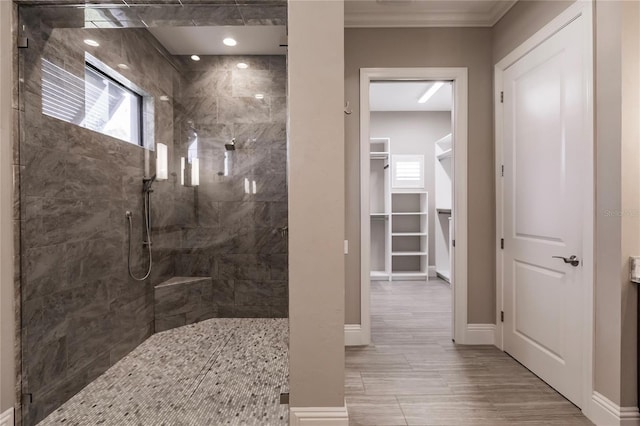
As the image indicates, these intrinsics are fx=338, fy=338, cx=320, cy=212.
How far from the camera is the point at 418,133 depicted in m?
6.05

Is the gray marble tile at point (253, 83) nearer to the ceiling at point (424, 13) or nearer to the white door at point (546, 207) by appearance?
the ceiling at point (424, 13)

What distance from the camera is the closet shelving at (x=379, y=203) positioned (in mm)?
5849

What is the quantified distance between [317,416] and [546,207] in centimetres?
200

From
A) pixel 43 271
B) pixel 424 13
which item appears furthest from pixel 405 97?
pixel 43 271

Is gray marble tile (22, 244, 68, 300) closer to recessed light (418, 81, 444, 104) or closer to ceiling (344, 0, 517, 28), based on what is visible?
ceiling (344, 0, 517, 28)

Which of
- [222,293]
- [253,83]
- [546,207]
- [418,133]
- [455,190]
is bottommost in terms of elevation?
[222,293]

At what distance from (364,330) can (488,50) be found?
8.89 ft

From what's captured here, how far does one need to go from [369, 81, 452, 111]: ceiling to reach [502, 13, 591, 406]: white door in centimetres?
214

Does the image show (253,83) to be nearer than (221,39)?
No

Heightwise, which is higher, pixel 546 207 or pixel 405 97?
pixel 405 97

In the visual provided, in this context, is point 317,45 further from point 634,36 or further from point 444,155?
point 444,155

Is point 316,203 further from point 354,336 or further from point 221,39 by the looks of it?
point 354,336

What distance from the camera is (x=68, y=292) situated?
2.06 m

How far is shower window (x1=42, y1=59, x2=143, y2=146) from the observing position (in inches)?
76.7
